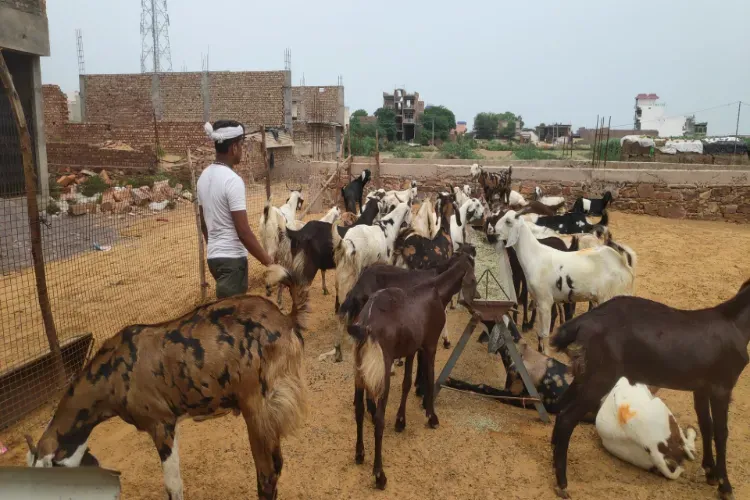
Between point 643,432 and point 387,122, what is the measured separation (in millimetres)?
51843

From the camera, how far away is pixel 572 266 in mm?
5840

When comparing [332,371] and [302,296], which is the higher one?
[302,296]

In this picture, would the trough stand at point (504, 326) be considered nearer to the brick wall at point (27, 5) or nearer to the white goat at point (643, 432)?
the white goat at point (643, 432)

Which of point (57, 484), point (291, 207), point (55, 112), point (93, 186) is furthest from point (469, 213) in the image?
point (55, 112)

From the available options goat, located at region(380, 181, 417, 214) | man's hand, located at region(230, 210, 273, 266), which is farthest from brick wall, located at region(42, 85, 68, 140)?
man's hand, located at region(230, 210, 273, 266)

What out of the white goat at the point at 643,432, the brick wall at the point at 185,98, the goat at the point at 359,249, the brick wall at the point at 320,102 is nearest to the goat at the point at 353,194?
the goat at the point at 359,249

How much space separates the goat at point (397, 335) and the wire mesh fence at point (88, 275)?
2959 millimetres

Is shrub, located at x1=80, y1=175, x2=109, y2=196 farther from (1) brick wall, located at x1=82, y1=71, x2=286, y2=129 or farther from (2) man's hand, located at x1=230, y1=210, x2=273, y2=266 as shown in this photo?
(1) brick wall, located at x1=82, y1=71, x2=286, y2=129

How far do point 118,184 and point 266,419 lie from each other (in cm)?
1633

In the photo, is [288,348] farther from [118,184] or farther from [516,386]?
[118,184]

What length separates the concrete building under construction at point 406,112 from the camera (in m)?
54.5

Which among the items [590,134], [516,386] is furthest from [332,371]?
[590,134]

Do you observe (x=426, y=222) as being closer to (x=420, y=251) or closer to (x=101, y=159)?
(x=420, y=251)

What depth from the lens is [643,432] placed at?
401 cm
